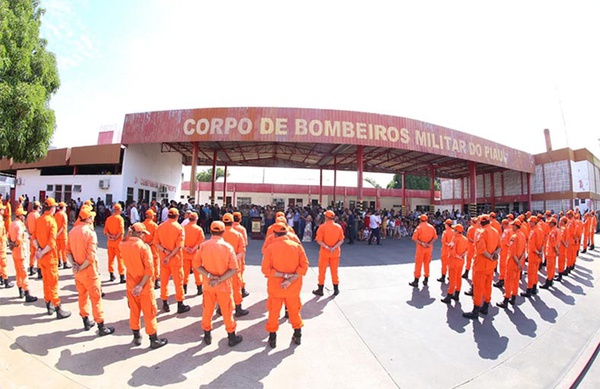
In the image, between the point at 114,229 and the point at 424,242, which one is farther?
the point at 424,242

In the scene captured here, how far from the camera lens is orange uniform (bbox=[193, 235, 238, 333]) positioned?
3754 mm

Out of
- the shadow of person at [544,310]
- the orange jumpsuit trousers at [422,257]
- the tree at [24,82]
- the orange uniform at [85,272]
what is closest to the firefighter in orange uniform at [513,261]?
the shadow of person at [544,310]

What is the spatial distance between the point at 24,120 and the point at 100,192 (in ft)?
26.6

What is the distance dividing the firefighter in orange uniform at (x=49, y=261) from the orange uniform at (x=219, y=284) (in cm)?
269

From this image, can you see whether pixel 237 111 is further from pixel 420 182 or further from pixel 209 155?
pixel 420 182

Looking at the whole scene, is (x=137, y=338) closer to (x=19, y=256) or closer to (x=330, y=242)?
(x=19, y=256)

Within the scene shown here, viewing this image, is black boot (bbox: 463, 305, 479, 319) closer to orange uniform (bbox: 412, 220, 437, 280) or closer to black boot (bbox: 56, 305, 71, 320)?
orange uniform (bbox: 412, 220, 437, 280)

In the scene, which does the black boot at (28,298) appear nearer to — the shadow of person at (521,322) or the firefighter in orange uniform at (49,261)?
the firefighter in orange uniform at (49,261)

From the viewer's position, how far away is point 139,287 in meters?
3.69

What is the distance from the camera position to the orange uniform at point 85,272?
158 inches

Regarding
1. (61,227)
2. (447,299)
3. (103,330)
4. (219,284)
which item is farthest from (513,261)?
(61,227)

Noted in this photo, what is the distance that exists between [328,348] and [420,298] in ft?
10.5

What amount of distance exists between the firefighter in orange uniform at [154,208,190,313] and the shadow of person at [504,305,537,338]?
5.95m

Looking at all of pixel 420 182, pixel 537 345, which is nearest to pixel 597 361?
pixel 537 345
